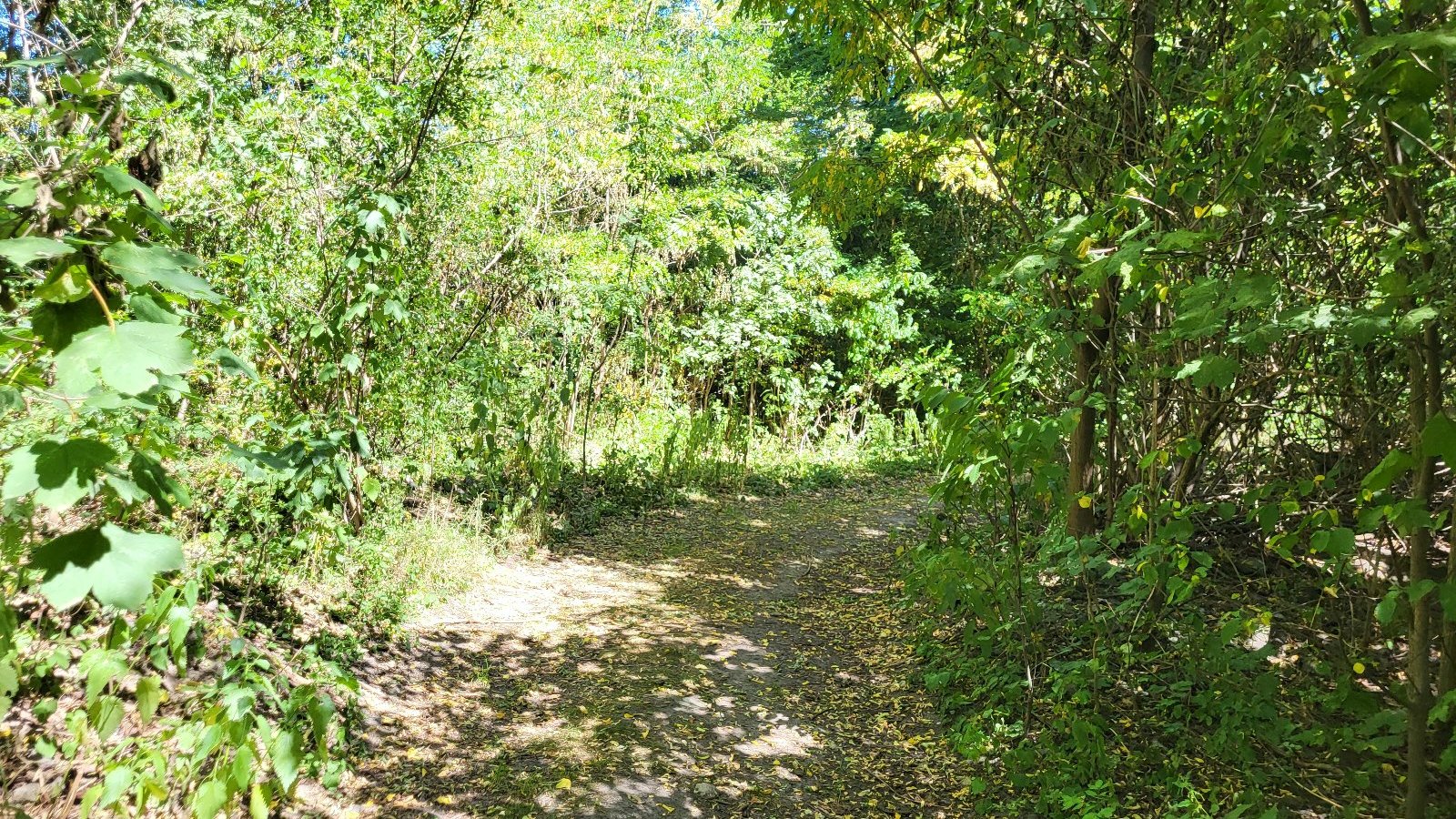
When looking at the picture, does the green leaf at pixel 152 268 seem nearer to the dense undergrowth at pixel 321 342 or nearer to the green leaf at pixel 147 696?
the dense undergrowth at pixel 321 342

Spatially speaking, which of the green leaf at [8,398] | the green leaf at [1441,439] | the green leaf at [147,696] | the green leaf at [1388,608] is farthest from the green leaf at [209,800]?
the green leaf at [1388,608]

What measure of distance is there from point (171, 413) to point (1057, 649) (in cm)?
428

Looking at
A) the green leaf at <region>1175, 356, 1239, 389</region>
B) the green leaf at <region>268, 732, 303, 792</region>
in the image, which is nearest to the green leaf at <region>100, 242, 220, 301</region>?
the green leaf at <region>268, 732, 303, 792</region>

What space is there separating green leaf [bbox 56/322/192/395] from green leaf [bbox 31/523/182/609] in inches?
6.6

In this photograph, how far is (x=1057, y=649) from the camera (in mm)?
3926

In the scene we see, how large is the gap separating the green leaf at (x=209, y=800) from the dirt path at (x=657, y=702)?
1.47 metres

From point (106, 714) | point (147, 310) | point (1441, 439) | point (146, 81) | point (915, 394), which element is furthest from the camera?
point (915, 394)

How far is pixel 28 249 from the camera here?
3.03ft

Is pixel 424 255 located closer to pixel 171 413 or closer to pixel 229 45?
pixel 171 413

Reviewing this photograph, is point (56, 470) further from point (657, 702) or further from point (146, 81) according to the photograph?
point (657, 702)

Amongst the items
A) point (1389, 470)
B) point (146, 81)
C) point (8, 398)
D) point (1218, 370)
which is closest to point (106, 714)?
point (8, 398)

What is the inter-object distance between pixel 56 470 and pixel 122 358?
147 mm

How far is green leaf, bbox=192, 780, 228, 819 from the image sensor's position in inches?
67.4

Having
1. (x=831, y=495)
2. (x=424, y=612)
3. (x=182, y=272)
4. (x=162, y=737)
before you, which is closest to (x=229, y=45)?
(x=424, y=612)
